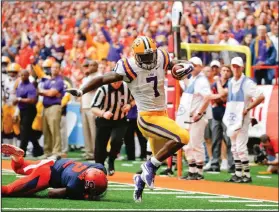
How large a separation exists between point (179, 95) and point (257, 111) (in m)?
2.54

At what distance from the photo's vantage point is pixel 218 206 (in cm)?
1226

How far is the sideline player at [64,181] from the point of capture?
11797 millimetres

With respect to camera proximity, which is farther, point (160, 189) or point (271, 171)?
point (271, 171)

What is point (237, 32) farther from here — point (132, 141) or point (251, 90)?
point (251, 90)

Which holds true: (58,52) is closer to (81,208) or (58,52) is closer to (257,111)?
(257,111)

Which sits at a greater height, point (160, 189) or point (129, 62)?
point (129, 62)

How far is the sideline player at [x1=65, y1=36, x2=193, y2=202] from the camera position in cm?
1141

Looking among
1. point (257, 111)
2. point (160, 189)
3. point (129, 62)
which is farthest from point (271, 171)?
point (129, 62)

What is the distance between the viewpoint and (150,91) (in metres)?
11.9

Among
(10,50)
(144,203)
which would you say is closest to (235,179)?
(144,203)

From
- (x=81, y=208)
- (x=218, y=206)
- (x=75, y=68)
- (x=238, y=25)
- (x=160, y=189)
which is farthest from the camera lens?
(x=75, y=68)

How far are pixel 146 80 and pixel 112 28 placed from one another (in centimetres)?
1488

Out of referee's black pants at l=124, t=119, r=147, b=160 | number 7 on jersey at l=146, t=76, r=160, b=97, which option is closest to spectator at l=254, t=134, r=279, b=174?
referee's black pants at l=124, t=119, r=147, b=160

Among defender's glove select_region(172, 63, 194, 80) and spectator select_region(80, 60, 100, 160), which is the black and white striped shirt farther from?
defender's glove select_region(172, 63, 194, 80)
